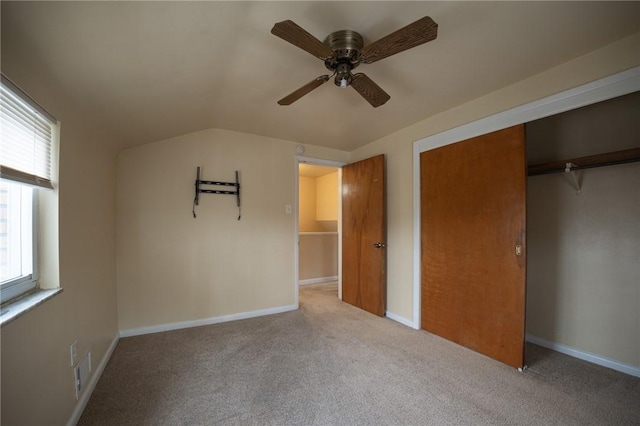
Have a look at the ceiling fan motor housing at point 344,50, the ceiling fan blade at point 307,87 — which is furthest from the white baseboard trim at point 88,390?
the ceiling fan motor housing at point 344,50

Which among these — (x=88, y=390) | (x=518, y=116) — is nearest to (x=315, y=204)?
(x=518, y=116)

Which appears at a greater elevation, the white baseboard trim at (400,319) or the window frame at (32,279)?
the window frame at (32,279)

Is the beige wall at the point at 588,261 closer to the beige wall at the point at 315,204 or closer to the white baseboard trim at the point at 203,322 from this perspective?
the white baseboard trim at the point at 203,322

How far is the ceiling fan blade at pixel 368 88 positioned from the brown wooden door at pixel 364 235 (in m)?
1.43

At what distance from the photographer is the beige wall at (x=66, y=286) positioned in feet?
3.55

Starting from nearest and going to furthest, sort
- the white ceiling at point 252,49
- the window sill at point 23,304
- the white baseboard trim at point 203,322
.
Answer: the window sill at point 23,304 < the white ceiling at point 252,49 < the white baseboard trim at point 203,322

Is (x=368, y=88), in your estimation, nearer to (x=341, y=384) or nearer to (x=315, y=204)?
(x=341, y=384)

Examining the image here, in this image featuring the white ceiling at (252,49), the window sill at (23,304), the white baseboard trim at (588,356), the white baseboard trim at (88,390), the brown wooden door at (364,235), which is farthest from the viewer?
the brown wooden door at (364,235)

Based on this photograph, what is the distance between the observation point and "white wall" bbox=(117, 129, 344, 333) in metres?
2.77

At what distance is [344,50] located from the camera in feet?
5.13

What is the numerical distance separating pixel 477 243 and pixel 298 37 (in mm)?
2151

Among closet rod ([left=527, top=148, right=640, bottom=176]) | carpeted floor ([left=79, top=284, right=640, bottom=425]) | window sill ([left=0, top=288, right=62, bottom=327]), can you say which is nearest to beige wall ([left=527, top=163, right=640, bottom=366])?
closet rod ([left=527, top=148, right=640, bottom=176])

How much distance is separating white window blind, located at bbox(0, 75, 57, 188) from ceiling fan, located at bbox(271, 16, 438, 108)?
1136 mm

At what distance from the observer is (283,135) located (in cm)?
335
